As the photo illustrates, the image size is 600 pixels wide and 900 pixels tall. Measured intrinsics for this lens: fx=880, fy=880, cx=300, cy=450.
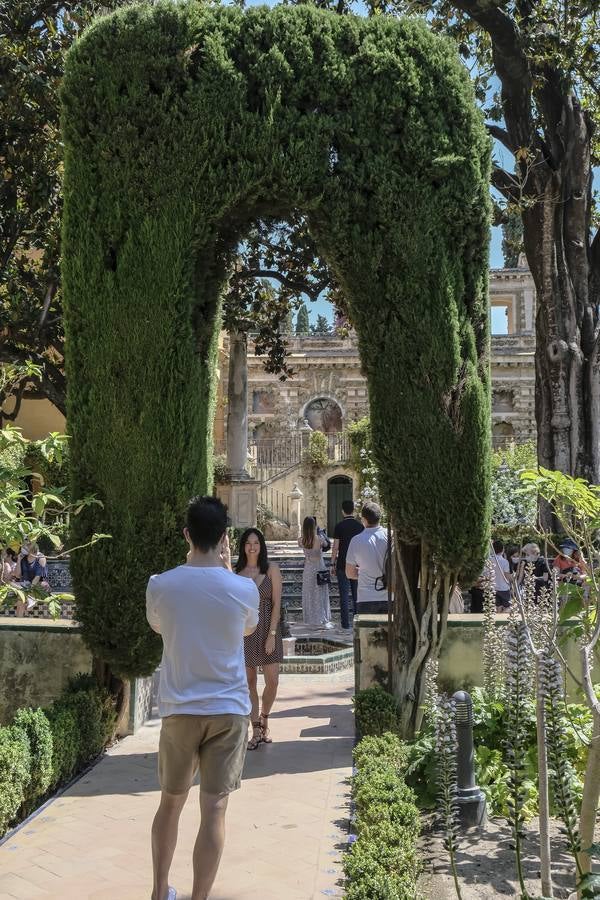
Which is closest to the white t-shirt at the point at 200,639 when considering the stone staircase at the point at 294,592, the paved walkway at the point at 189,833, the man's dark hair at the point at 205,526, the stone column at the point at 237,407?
the man's dark hair at the point at 205,526

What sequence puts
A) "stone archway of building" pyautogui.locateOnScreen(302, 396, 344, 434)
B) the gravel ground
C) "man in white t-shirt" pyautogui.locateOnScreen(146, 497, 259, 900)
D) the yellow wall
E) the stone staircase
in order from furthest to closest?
"stone archway of building" pyautogui.locateOnScreen(302, 396, 344, 434) < the yellow wall < the stone staircase < the gravel ground < "man in white t-shirt" pyautogui.locateOnScreen(146, 497, 259, 900)

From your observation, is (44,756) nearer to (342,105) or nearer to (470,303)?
(470,303)

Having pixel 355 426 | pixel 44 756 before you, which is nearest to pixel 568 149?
pixel 44 756

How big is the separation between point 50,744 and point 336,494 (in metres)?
34.6

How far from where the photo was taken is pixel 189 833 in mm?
5188

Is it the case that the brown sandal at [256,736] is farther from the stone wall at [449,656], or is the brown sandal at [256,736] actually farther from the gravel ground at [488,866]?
the gravel ground at [488,866]

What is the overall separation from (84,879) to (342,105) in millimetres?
5794

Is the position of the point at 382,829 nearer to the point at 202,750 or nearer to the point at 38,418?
the point at 202,750

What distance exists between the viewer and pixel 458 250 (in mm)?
7145

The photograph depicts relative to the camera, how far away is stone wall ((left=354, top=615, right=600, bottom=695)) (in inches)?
290

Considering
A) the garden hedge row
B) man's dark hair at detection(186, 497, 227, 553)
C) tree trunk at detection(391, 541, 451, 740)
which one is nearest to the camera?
man's dark hair at detection(186, 497, 227, 553)

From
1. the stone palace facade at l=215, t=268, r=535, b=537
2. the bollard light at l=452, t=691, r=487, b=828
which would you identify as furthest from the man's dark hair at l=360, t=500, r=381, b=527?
the stone palace facade at l=215, t=268, r=535, b=537

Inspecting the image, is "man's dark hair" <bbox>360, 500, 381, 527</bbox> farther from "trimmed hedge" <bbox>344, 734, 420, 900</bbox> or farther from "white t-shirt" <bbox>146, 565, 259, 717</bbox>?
"white t-shirt" <bbox>146, 565, 259, 717</bbox>

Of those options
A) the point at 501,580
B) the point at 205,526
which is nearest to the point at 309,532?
the point at 501,580
